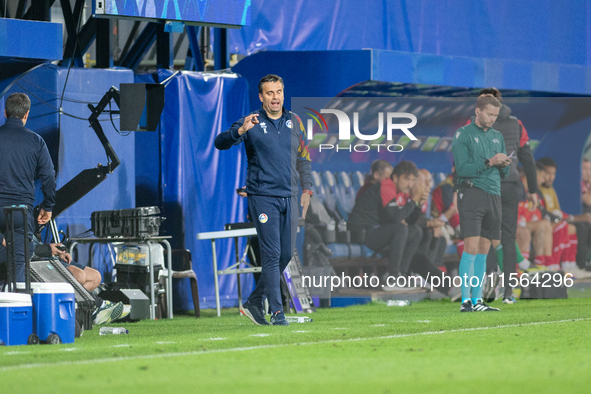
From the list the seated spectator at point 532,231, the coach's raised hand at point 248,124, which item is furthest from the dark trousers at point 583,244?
the coach's raised hand at point 248,124

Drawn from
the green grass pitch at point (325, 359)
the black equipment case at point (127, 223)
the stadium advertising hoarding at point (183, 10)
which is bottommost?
the green grass pitch at point (325, 359)

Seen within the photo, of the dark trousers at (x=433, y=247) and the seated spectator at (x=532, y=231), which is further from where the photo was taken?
the dark trousers at (x=433, y=247)

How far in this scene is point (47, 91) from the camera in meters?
11.7

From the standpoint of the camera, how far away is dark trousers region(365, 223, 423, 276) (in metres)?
11.1

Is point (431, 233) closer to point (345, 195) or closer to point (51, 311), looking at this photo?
point (345, 195)

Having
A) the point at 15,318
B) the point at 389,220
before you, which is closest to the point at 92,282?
the point at 15,318

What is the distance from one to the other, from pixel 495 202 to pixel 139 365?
5.58m

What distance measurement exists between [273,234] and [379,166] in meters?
3.58

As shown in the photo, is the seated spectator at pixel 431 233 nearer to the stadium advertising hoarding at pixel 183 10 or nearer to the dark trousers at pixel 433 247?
the dark trousers at pixel 433 247

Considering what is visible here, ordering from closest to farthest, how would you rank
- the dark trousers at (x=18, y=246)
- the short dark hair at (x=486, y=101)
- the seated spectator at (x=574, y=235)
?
the dark trousers at (x=18, y=246) → the short dark hair at (x=486, y=101) → the seated spectator at (x=574, y=235)

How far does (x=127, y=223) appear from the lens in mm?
10477

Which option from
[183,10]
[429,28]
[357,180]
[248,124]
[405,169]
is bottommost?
[357,180]

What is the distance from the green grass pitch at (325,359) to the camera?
15.2 ft

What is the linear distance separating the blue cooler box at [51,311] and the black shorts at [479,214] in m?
4.57
